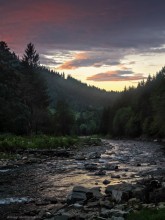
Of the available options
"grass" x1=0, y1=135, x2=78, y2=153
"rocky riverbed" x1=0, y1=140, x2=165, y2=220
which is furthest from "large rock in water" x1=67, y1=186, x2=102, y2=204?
"grass" x1=0, y1=135, x2=78, y2=153

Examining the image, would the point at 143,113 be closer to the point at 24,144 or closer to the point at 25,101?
the point at 25,101

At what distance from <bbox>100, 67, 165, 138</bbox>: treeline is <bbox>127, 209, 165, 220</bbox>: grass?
2786 inches

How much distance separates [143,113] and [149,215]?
362 feet

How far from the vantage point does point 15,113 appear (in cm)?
7019

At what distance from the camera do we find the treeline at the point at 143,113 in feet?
290

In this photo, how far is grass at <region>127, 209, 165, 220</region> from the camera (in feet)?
37.8

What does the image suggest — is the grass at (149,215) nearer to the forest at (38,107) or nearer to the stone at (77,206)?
the stone at (77,206)

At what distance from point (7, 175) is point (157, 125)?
68828mm

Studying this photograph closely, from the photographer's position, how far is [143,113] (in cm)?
12088

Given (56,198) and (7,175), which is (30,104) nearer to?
(7,175)

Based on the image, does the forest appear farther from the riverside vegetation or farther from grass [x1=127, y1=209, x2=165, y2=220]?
grass [x1=127, y1=209, x2=165, y2=220]

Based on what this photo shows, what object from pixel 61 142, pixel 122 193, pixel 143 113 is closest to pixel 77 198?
pixel 122 193

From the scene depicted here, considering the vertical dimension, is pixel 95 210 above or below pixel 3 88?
below

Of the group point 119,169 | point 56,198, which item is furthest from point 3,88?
point 56,198
